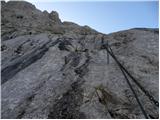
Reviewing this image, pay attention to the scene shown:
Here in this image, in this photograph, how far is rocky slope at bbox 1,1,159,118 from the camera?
9678 millimetres

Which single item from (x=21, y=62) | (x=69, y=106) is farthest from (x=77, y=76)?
(x=21, y=62)

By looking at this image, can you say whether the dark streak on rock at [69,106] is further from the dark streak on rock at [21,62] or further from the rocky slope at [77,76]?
the dark streak on rock at [21,62]

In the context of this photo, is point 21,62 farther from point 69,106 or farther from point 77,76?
point 69,106

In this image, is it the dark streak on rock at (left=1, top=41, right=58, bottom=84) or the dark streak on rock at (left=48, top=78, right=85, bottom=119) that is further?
the dark streak on rock at (left=1, top=41, right=58, bottom=84)

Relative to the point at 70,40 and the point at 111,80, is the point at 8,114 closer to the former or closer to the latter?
the point at 111,80

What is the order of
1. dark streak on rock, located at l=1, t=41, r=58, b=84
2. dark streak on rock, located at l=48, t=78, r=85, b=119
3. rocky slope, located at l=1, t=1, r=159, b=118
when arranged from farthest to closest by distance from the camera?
dark streak on rock, located at l=1, t=41, r=58, b=84, rocky slope, located at l=1, t=1, r=159, b=118, dark streak on rock, located at l=48, t=78, r=85, b=119

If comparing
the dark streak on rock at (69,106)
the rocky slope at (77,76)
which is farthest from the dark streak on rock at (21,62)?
the dark streak on rock at (69,106)

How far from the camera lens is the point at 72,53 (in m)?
15.6

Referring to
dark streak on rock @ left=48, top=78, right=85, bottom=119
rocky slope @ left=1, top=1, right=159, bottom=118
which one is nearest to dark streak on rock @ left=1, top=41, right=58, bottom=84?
rocky slope @ left=1, top=1, right=159, bottom=118

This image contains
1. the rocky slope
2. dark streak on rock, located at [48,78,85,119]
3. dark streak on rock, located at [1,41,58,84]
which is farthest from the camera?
dark streak on rock, located at [1,41,58,84]

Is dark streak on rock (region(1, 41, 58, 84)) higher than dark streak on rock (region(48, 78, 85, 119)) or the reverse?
higher

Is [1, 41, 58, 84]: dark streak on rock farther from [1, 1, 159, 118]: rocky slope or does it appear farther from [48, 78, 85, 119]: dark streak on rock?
[48, 78, 85, 119]: dark streak on rock

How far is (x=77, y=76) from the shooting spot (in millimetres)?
12164

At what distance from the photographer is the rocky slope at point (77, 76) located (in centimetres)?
968
